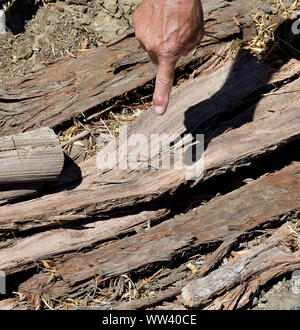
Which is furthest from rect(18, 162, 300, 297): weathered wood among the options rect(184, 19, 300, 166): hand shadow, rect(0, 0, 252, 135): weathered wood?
rect(0, 0, 252, 135): weathered wood

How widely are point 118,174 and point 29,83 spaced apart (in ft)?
3.95

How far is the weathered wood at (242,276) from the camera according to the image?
354cm

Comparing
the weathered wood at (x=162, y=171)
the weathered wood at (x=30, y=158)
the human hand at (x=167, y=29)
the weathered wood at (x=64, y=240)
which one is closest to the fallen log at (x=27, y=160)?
the weathered wood at (x=30, y=158)

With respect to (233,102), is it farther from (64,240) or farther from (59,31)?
(59,31)

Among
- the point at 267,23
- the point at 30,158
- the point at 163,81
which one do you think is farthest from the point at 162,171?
the point at 267,23

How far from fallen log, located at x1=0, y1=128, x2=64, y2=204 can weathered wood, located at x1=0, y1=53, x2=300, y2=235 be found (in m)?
0.17

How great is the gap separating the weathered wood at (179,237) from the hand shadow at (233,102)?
0.52m

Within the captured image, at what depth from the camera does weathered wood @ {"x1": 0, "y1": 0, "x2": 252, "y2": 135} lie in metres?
3.99

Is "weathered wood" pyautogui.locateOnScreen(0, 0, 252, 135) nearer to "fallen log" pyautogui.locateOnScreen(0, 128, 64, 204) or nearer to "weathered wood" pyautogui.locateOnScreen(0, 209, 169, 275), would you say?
"fallen log" pyautogui.locateOnScreen(0, 128, 64, 204)

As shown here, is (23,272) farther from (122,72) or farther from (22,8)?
(22,8)

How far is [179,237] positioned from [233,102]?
1217mm

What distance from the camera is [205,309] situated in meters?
3.56

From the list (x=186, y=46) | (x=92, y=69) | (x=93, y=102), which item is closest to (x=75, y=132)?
(x=93, y=102)

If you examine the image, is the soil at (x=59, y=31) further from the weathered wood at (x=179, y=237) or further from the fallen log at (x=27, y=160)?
the weathered wood at (x=179, y=237)
